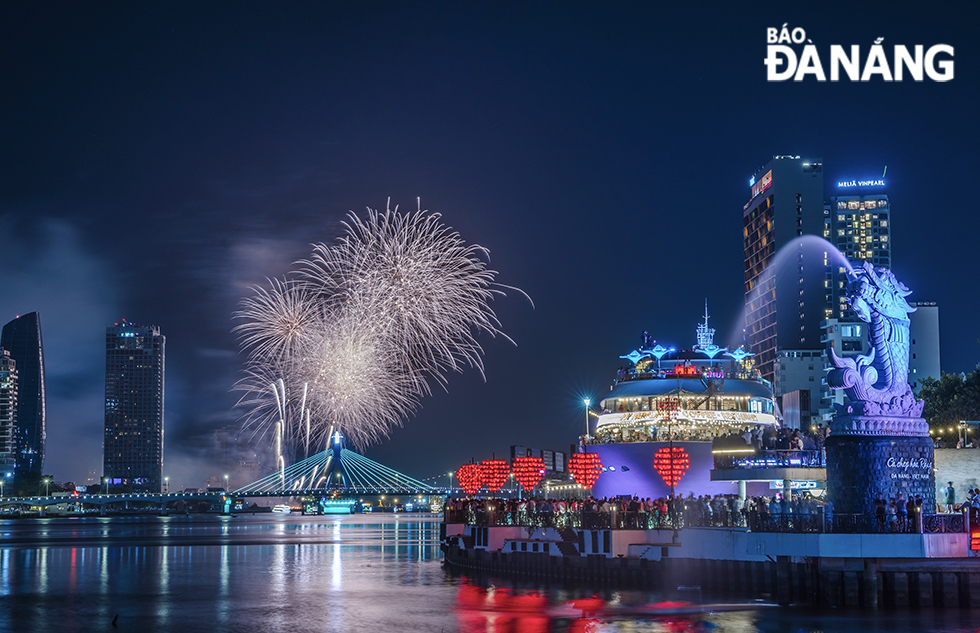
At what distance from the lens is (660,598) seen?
151ft

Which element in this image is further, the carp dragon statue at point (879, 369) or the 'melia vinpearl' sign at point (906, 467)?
the carp dragon statue at point (879, 369)

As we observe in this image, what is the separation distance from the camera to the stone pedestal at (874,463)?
44438mm

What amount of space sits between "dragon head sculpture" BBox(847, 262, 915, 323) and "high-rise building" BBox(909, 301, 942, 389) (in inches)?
5908

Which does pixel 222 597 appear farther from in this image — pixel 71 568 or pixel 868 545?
pixel 868 545

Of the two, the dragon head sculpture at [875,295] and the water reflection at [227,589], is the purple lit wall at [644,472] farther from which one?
the dragon head sculpture at [875,295]

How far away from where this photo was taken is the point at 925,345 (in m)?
190

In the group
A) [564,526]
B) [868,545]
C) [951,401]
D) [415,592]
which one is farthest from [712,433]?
[868,545]

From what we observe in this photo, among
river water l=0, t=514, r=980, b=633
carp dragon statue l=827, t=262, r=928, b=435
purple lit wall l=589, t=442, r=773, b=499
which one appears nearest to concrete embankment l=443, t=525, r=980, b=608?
river water l=0, t=514, r=980, b=633

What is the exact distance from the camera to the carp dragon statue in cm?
4536

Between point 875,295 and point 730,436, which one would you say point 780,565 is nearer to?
point 875,295

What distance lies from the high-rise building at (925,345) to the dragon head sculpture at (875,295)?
150 meters

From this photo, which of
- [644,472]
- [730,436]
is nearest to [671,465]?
[730,436]

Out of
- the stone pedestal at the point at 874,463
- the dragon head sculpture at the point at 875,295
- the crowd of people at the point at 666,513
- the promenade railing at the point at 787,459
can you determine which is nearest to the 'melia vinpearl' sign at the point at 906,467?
the stone pedestal at the point at 874,463

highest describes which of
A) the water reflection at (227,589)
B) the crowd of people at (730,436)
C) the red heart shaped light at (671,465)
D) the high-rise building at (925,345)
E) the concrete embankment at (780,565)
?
the high-rise building at (925,345)
